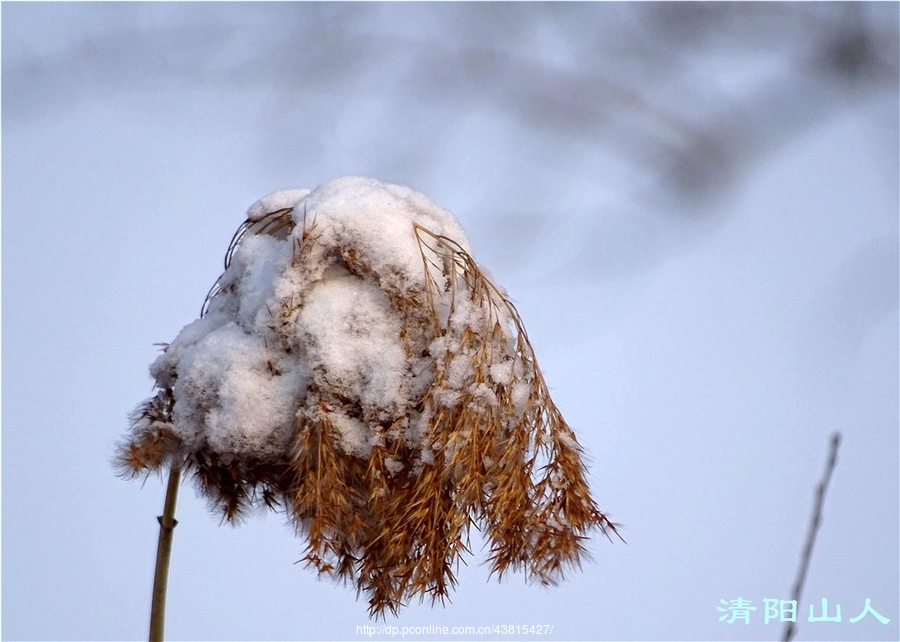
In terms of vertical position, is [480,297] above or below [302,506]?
above

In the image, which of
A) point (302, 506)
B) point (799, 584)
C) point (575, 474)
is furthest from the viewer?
point (575, 474)

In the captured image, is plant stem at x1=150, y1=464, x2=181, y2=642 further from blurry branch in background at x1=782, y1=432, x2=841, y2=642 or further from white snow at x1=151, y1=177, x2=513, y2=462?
blurry branch in background at x1=782, y1=432, x2=841, y2=642

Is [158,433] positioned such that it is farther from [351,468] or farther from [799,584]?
[799,584]

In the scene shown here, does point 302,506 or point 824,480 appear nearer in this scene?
point 824,480

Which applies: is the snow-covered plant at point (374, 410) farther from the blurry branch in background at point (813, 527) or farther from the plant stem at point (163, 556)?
the blurry branch in background at point (813, 527)

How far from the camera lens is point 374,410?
4.64 ft

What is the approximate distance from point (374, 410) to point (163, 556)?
16.2 inches

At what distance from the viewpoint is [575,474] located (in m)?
1.50

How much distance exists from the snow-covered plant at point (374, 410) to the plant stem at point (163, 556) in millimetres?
47

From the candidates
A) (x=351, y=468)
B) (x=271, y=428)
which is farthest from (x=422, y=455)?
(x=271, y=428)

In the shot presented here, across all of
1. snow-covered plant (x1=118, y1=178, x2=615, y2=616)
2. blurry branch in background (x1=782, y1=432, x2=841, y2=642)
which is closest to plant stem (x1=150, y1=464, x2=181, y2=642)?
snow-covered plant (x1=118, y1=178, x2=615, y2=616)

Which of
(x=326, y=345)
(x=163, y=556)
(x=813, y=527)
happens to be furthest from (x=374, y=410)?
(x=813, y=527)

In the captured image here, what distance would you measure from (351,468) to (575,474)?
34 cm

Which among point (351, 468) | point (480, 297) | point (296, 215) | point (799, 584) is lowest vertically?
point (799, 584)
